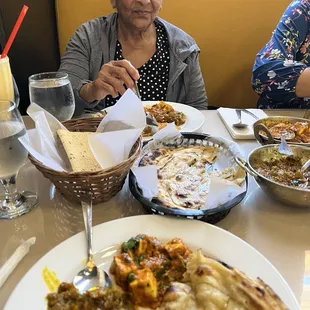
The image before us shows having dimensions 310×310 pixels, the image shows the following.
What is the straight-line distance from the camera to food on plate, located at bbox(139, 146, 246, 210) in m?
0.93

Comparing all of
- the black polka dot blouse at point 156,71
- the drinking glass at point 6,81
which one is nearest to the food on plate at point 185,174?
the drinking glass at point 6,81

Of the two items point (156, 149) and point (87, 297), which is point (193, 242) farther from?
point (156, 149)

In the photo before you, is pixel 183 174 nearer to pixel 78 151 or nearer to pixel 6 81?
pixel 78 151

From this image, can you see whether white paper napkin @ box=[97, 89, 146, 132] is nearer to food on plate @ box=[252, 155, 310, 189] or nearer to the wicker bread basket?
the wicker bread basket

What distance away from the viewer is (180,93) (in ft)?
6.88

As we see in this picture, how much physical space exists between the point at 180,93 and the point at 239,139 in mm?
794

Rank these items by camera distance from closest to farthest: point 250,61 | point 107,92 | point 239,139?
point 239,139, point 107,92, point 250,61

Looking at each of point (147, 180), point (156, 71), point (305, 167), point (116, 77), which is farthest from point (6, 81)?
point (156, 71)

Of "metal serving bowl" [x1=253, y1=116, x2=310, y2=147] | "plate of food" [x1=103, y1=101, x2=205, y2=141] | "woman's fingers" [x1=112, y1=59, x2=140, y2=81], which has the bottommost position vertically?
"plate of food" [x1=103, y1=101, x2=205, y2=141]

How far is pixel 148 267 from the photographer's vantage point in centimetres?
76

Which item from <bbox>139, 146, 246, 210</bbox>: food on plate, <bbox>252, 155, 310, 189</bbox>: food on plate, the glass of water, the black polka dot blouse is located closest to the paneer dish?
<bbox>139, 146, 246, 210</bbox>: food on plate

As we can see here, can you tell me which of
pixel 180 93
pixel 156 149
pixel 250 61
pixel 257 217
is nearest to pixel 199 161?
pixel 156 149

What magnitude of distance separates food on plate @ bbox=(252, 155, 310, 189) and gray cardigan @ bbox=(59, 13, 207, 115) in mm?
952

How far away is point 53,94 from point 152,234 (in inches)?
24.5
